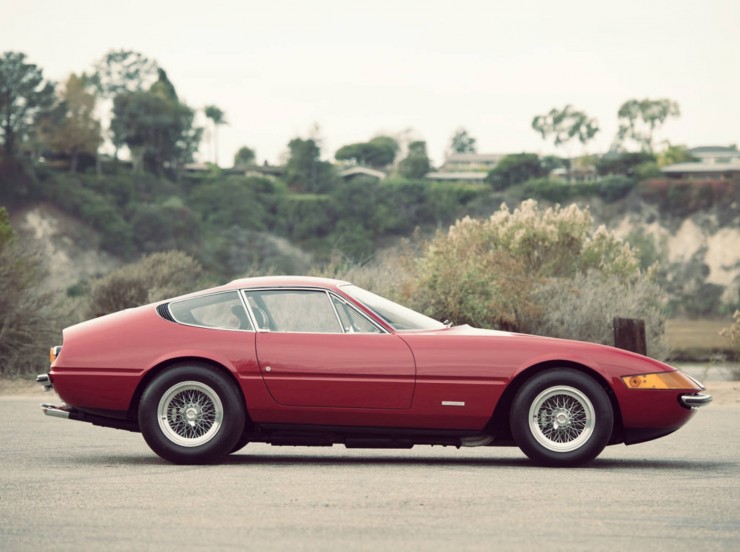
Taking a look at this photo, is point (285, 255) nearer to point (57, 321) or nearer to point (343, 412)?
point (57, 321)

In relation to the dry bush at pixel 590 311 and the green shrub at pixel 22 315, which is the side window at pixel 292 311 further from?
the dry bush at pixel 590 311

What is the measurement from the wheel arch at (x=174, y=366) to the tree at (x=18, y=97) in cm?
10840

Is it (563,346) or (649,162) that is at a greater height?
(649,162)

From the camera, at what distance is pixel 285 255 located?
10544cm

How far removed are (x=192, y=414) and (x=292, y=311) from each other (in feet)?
3.50

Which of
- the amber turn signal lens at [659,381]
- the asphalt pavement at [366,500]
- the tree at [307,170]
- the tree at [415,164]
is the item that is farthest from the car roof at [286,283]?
the tree at [415,164]

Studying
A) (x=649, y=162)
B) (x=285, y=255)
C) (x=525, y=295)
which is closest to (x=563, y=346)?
(x=525, y=295)

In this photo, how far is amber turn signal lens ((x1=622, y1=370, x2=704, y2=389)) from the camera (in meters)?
9.12

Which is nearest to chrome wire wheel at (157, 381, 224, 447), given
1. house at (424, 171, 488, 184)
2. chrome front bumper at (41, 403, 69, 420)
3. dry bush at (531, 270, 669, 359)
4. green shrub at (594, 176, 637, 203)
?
chrome front bumper at (41, 403, 69, 420)

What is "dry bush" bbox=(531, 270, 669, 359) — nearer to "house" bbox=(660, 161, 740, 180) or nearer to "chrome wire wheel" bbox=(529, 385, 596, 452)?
"chrome wire wheel" bbox=(529, 385, 596, 452)

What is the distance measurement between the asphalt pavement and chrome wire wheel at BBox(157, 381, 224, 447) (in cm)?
26

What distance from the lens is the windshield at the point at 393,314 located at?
9500mm

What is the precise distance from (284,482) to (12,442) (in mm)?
3828

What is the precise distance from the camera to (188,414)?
9.24m
